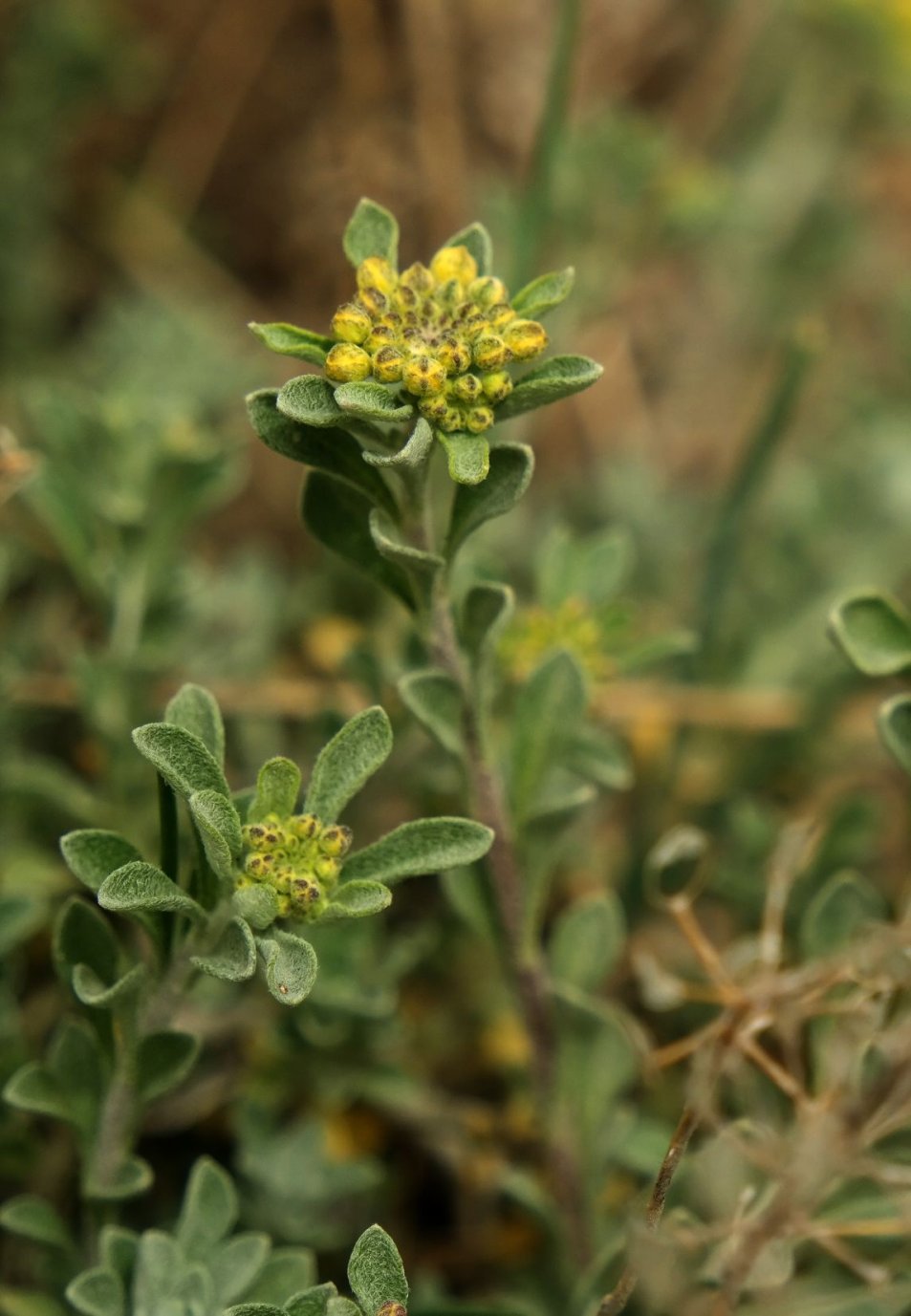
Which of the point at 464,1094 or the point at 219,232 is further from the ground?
the point at 219,232

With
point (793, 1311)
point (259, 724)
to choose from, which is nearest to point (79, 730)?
point (259, 724)

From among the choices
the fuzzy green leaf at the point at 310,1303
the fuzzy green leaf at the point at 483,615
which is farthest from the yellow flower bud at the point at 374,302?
the fuzzy green leaf at the point at 310,1303

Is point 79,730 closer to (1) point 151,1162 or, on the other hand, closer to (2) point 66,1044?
(1) point 151,1162

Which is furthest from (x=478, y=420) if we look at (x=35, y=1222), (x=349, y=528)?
(x=35, y=1222)

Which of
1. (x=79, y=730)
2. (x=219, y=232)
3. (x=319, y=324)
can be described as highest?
(x=219, y=232)

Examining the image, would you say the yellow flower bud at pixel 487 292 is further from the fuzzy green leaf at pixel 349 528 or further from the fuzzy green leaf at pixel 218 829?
the fuzzy green leaf at pixel 218 829

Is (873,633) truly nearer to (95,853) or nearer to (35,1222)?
(95,853)

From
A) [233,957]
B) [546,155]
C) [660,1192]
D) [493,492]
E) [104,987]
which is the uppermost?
[546,155]
